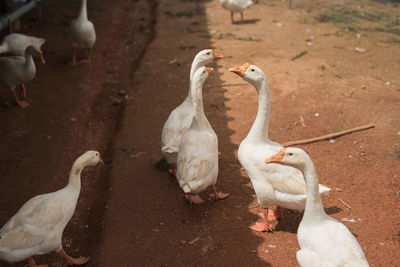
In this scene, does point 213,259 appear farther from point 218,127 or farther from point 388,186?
point 218,127

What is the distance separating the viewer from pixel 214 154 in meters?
5.16

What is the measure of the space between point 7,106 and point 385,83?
731cm

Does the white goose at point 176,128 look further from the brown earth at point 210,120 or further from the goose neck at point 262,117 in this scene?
the goose neck at point 262,117

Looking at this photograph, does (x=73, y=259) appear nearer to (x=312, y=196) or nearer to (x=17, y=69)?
(x=312, y=196)

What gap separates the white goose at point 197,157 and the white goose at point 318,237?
127 cm

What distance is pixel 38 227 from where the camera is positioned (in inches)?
165

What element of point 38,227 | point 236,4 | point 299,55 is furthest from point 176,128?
point 236,4

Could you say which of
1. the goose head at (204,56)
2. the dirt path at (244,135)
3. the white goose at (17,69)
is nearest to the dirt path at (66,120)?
the dirt path at (244,135)

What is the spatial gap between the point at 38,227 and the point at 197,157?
1916 mm

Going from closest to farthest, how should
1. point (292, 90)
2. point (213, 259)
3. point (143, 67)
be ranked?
point (213, 259)
point (292, 90)
point (143, 67)

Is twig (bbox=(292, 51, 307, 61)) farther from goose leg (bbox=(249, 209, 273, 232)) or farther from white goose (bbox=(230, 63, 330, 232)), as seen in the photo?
goose leg (bbox=(249, 209, 273, 232))

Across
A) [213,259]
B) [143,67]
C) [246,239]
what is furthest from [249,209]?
[143,67]

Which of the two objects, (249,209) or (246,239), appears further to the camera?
(249,209)

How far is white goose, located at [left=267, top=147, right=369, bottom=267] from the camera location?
3467 millimetres
